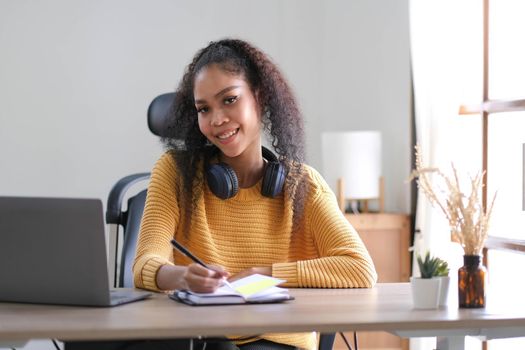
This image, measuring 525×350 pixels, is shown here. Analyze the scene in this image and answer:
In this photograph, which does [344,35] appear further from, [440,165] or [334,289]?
[334,289]

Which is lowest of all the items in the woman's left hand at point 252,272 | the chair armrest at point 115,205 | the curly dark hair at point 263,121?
the woman's left hand at point 252,272

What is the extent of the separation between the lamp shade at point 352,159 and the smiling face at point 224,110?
191cm

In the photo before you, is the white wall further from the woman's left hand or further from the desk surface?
the desk surface

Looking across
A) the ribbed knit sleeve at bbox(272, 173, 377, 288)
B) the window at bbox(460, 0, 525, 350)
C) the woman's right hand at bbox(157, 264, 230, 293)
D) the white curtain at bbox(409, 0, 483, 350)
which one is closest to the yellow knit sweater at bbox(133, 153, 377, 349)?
the ribbed knit sleeve at bbox(272, 173, 377, 288)

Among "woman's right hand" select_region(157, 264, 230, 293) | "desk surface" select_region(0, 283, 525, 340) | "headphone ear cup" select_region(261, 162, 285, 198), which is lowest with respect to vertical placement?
"desk surface" select_region(0, 283, 525, 340)

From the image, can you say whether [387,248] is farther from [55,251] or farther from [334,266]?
[55,251]

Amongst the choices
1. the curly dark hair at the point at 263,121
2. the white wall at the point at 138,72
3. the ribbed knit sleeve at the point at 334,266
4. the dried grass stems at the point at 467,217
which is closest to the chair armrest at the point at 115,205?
the curly dark hair at the point at 263,121

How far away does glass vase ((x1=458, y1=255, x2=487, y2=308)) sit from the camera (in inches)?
73.1

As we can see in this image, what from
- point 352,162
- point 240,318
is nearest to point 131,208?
point 240,318

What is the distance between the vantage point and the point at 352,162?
4.20m

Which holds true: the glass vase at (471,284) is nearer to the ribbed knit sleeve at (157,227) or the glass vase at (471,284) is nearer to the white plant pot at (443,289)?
the white plant pot at (443,289)

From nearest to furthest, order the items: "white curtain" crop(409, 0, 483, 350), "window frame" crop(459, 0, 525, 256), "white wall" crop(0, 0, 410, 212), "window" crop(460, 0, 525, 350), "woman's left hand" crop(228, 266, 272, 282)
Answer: "woman's left hand" crop(228, 266, 272, 282) → "window" crop(460, 0, 525, 350) → "window frame" crop(459, 0, 525, 256) → "white curtain" crop(409, 0, 483, 350) → "white wall" crop(0, 0, 410, 212)

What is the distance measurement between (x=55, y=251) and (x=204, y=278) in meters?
0.31

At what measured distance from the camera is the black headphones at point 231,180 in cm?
225
